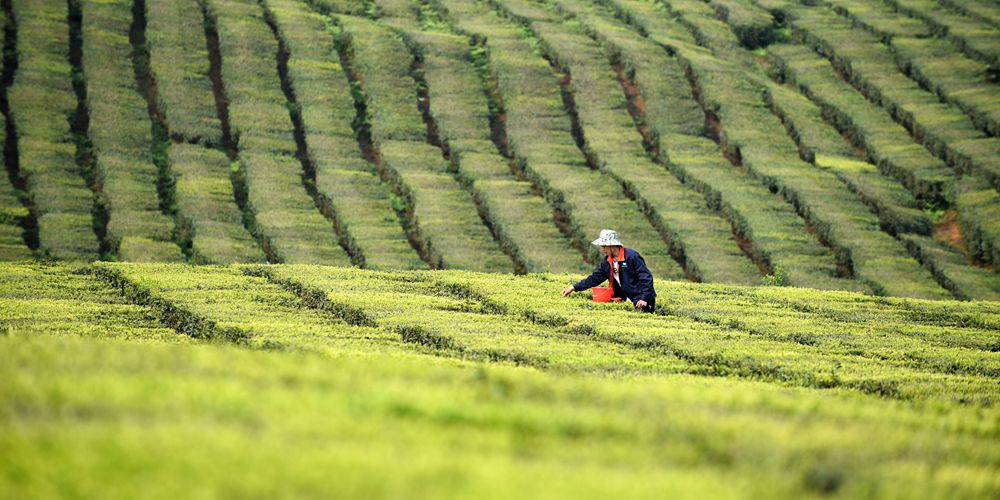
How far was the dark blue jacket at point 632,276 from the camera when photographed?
2284 centimetres

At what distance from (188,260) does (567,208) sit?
1427 cm

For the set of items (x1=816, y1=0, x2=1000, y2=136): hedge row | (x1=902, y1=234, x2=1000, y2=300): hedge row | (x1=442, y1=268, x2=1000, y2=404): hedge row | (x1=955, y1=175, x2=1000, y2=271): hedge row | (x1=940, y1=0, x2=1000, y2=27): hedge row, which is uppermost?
(x1=940, y1=0, x2=1000, y2=27): hedge row

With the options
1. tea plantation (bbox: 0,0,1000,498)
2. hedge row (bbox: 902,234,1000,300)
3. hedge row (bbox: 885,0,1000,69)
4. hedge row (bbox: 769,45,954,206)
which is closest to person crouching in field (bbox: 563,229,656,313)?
tea plantation (bbox: 0,0,1000,498)

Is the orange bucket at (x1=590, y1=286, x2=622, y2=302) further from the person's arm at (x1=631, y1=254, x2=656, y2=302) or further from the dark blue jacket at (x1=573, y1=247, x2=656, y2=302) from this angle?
the person's arm at (x1=631, y1=254, x2=656, y2=302)

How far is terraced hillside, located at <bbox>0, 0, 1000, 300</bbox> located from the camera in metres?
39.8

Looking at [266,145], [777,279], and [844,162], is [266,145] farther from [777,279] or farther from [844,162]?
[844,162]

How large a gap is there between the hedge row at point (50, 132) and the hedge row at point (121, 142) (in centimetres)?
87

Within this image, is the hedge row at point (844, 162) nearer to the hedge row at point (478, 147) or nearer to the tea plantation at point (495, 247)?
the tea plantation at point (495, 247)

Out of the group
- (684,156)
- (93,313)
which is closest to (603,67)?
(684,156)

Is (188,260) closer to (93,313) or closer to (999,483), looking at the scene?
(93,313)

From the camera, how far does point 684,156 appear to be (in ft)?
159

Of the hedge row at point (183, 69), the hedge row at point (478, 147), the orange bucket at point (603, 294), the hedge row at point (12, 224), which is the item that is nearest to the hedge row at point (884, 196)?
the hedge row at point (478, 147)

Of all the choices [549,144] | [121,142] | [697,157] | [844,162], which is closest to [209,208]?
[121,142]

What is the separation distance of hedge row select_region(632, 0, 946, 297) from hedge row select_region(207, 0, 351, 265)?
17.9 meters
